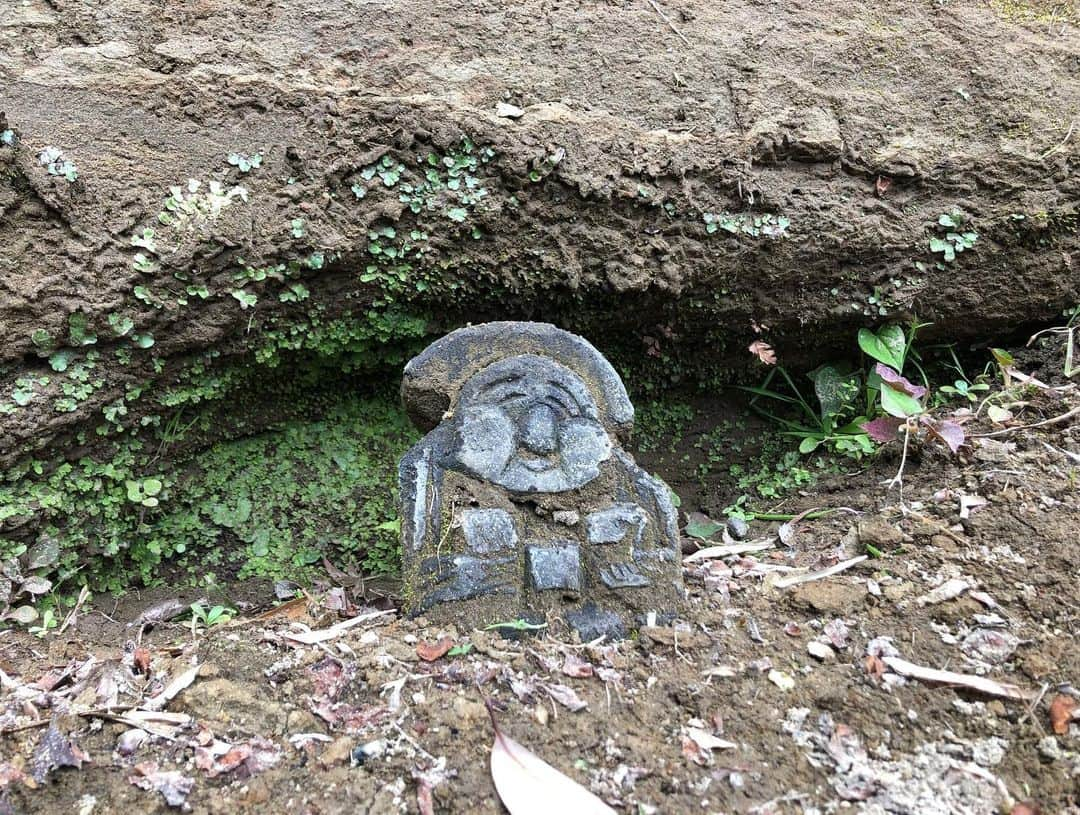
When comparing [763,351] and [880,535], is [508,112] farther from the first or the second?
[880,535]

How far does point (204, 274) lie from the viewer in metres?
3.09

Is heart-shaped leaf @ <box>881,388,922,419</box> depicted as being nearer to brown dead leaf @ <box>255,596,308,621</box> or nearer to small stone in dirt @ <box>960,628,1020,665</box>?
small stone in dirt @ <box>960,628,1020,665</box>

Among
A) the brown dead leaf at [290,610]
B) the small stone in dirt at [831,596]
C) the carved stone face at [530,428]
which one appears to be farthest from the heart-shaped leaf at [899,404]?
the brown dead leaf at [290,610]

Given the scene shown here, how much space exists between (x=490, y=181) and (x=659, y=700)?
2.20 metres

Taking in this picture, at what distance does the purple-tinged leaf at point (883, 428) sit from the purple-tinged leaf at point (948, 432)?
132 mm

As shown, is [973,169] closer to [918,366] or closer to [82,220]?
[918,366]

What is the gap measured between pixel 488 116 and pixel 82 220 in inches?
64.8

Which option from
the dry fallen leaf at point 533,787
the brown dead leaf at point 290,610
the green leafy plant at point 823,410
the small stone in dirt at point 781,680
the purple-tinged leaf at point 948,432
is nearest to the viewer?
the dry fallen leaf at point 533,787

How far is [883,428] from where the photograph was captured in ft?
10.6

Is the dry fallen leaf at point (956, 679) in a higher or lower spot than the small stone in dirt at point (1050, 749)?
lower

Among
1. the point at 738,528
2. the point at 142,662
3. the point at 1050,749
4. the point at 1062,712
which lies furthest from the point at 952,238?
the point at 142,662

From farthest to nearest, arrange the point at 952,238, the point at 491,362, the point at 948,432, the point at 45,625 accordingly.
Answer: the point at 952,238, the point at 948,432, the point at 491,362, the point at 45,625

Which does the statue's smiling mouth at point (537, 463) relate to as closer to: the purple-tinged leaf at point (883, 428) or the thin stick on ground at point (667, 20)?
the purple-tinged leaf at point (883, 428)

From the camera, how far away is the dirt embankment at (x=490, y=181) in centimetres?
303
